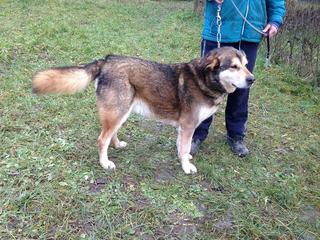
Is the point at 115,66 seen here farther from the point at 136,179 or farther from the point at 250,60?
the point at 250,60

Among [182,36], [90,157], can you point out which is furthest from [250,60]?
[182,36]

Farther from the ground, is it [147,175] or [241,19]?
[241,19]

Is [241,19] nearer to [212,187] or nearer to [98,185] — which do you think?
[212,187]

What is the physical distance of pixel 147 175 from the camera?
3.51m

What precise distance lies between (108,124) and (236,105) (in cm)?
139

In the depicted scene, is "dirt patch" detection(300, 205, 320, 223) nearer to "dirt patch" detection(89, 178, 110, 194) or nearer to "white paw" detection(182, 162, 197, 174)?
"white paw" detection(182, 162, 197, 174)

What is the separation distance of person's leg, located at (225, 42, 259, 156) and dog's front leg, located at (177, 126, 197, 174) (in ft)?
2.16

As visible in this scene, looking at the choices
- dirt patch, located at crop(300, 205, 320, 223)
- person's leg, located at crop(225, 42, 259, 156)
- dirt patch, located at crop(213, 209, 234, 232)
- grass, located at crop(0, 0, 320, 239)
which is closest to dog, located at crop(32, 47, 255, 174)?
grass, located at crop(0, 0, 320, 239)

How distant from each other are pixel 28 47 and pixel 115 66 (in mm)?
3880

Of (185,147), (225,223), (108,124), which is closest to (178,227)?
(225,223)

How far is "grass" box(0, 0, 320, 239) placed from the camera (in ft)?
9.29

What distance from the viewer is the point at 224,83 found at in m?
3.42

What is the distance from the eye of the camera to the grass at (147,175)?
9.29 feet

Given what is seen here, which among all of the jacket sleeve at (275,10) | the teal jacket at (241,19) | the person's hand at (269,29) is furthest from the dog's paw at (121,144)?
the jacket sleeve at (275,10)
